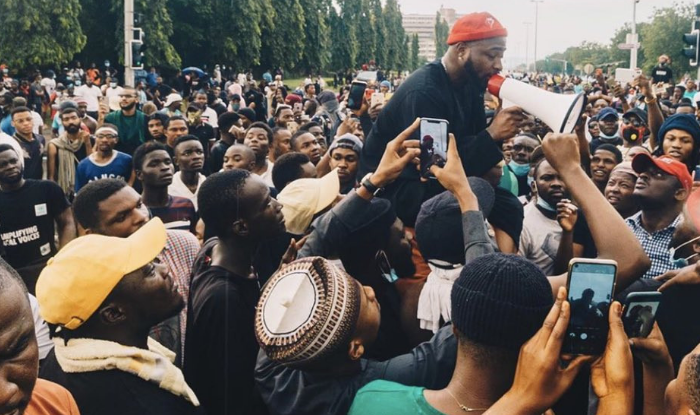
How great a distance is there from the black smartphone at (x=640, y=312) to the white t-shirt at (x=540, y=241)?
2.11 metres

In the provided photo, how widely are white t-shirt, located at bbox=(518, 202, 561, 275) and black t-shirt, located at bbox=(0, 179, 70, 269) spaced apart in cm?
345

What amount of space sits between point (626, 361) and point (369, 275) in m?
1.64

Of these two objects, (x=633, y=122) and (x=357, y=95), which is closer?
(x=357, y=95)

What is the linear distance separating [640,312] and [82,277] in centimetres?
181

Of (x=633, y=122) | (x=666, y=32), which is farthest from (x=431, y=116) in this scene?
(x=666, y=32)

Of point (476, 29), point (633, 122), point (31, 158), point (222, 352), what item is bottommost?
point (222, 352)

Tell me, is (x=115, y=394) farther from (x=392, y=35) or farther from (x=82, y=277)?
(x=392, y=35)

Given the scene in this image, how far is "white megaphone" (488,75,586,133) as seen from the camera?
118 inches

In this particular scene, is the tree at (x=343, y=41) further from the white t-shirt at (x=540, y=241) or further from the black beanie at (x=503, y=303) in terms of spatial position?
the black beanie at (x=503, y=303)

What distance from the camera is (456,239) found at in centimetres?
290

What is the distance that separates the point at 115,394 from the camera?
237 centimetres

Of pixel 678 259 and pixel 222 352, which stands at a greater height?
pixel 678 259

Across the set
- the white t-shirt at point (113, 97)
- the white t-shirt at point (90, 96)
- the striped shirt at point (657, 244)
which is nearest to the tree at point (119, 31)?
the white t-shirt at point (90, 96)

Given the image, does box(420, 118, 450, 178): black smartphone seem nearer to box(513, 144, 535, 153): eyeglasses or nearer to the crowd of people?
the crowd of people
